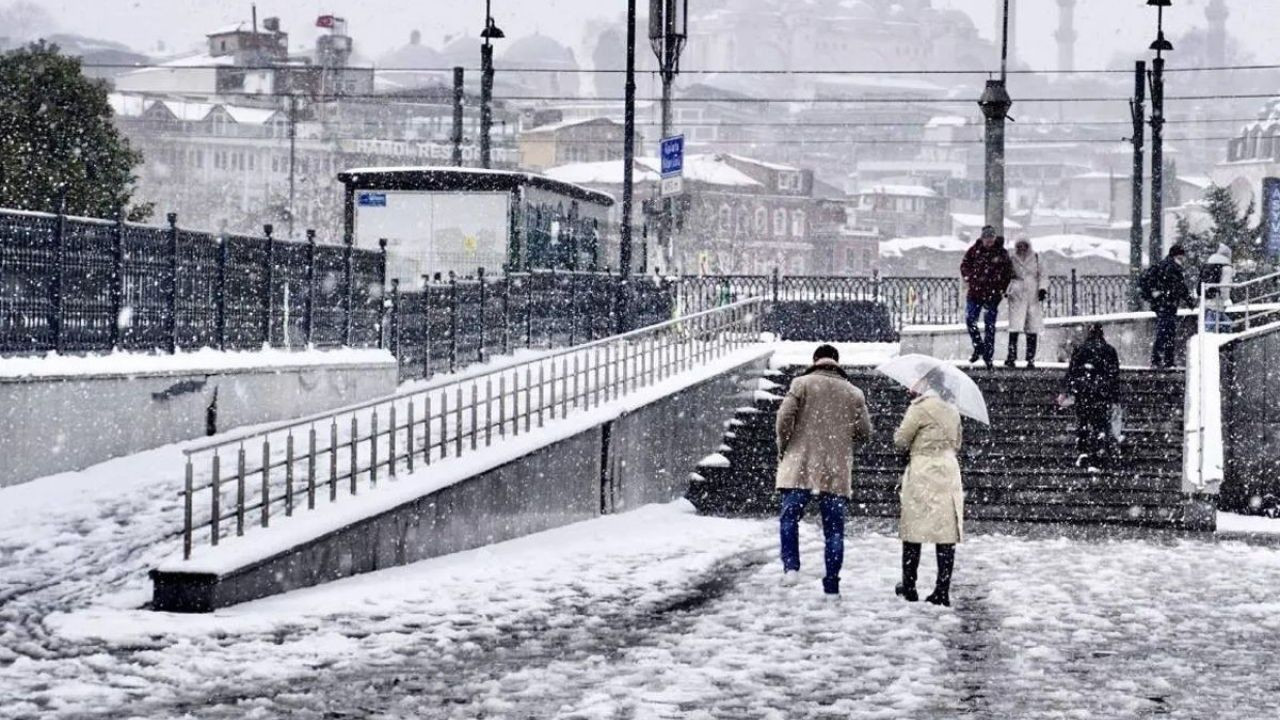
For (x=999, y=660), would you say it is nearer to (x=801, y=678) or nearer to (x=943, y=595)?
(x=801, y=678)

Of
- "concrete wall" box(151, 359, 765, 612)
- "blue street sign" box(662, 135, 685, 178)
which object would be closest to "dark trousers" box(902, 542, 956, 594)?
"concrete wall" box(151, 359, 765, 612)

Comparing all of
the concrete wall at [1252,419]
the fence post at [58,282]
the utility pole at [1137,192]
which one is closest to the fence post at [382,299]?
the fence post at [58,282]

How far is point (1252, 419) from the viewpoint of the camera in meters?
20.1

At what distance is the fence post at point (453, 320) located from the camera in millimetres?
24219

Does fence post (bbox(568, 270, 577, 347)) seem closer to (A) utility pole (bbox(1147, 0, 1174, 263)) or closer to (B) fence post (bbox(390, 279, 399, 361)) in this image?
(B) fence post (bbox(390, 279, 399, 361))

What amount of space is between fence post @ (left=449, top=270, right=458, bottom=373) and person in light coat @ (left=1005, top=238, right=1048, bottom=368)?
287 inches

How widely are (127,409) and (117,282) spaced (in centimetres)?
131

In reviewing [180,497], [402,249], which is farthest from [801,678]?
[402,249]

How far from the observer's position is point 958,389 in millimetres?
11820

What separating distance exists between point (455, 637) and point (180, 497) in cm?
515

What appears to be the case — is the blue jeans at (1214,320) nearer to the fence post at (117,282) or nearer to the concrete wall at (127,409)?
the concrete wall at (127,409)

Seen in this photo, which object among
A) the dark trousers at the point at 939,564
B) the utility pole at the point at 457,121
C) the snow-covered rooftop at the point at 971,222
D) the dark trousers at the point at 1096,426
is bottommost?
the dark trousers at the point at 939,564

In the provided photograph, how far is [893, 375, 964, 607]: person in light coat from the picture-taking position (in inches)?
456

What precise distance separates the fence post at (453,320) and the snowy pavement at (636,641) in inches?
396
